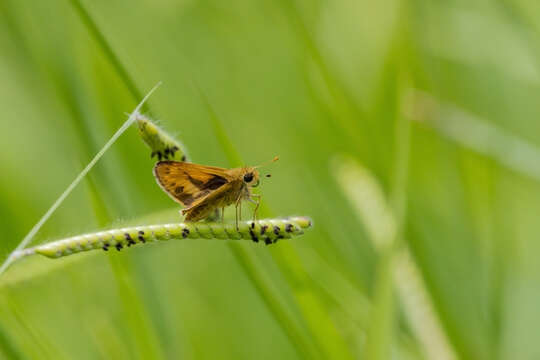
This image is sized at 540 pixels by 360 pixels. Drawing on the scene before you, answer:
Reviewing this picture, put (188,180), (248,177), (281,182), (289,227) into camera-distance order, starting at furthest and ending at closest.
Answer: (281,182)
(248,177)
(188,180)
(289,227)

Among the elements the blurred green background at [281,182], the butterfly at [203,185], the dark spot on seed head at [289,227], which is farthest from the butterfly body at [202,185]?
the dark spot on seed head at [289,227]

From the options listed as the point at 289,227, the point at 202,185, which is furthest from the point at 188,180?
the point at 289,227

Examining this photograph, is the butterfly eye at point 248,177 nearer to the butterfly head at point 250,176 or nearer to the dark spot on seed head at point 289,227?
the butterfly head at point 250,176

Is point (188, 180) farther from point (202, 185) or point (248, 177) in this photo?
point (248, 177)

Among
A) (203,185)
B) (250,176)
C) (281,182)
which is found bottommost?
(281,182)

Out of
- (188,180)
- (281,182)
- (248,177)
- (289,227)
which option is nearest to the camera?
(289,227)

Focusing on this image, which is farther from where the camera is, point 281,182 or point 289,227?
point 281,182

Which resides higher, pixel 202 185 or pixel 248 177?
pixel 202 185
